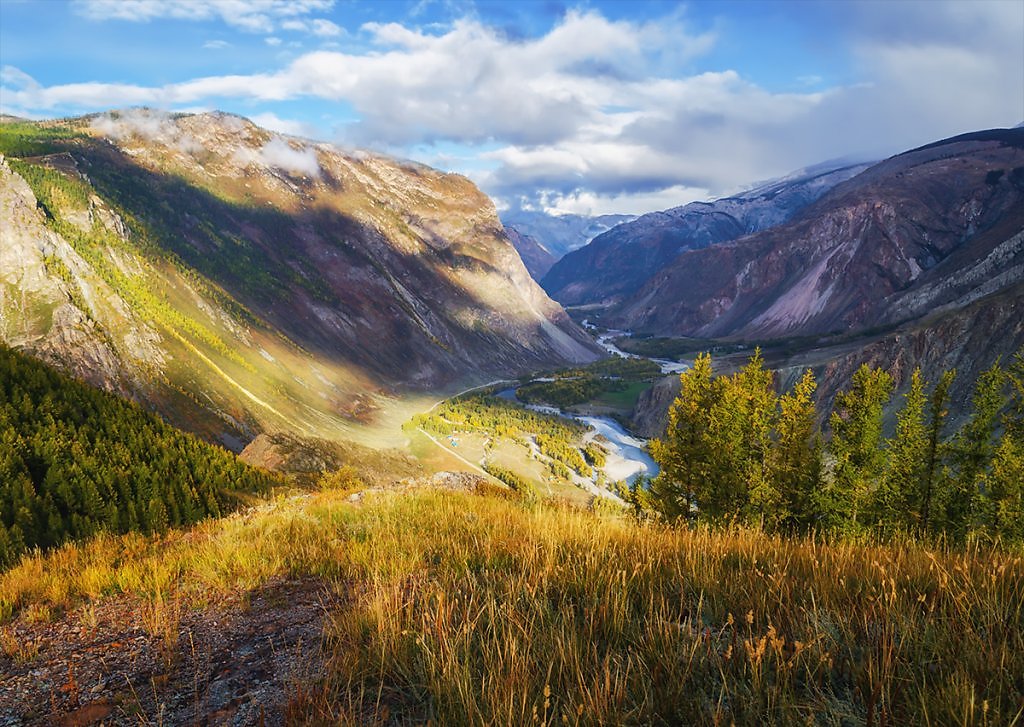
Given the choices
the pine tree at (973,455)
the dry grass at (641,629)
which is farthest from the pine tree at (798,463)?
the dry grass at (641,629)

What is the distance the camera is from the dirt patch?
3.22 meters

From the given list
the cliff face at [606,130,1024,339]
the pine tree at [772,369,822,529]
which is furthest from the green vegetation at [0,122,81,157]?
the cliff face at [606,130,1024,339]

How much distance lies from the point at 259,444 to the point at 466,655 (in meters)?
41.4

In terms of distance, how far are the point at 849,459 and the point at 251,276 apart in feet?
364

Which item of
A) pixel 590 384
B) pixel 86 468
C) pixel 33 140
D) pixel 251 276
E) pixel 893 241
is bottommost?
pixel 590 384

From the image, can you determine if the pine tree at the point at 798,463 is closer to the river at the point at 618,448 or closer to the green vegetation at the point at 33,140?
the river at the point at 618,448

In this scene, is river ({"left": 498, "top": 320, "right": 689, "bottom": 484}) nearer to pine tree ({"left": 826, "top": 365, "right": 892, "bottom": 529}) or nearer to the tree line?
the tree line

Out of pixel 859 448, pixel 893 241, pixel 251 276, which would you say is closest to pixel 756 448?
pixel 859 448

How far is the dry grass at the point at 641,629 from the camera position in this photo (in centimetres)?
258

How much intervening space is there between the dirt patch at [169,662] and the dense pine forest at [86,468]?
534 inches

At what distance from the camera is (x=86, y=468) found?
2258 cm

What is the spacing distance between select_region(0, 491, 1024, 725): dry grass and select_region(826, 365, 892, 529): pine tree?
1709 cm

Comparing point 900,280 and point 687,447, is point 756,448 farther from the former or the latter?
point 900,280

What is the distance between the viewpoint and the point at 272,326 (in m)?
91.7
